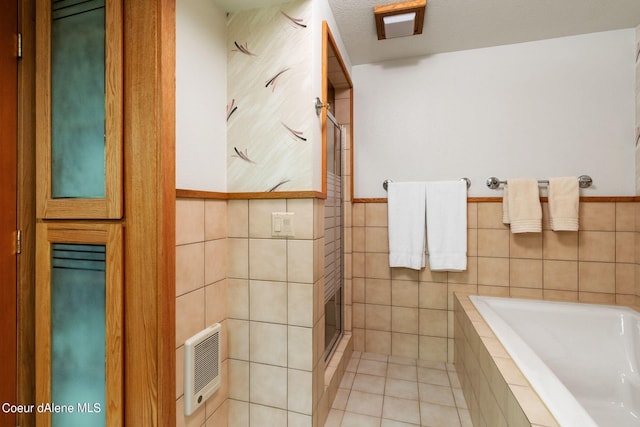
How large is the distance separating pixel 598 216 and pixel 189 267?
2327 mm

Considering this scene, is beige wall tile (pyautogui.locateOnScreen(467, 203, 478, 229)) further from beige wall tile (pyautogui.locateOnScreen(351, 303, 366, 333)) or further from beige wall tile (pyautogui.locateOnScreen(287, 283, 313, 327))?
beige wall tile (pyautogui.locateOnScreen(287, 283, 313, 327))

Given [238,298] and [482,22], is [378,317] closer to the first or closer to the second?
[238,298]

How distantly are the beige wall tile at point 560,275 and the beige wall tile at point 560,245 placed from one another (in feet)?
0.12

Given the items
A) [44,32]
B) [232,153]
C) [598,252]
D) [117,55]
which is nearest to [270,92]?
[232,153]

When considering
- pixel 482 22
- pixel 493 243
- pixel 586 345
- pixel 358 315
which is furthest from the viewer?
pixel 358 315

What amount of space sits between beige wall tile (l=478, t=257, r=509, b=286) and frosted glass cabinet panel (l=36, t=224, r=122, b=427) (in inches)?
80.1

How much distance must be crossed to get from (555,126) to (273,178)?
6.07 ft

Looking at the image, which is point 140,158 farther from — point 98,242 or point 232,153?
point 232,153

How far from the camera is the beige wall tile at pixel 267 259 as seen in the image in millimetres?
1368

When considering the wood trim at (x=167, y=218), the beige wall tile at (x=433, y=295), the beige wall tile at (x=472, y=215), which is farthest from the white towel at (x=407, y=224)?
the wood trim at (x=167, y=218)

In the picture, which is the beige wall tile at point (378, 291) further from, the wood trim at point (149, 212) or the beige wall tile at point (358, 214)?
the wood trim at point (149, 212)

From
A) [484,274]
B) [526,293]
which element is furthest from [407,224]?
[526,293]

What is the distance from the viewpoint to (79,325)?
1.13 meters

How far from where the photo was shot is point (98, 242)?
1090 mm
